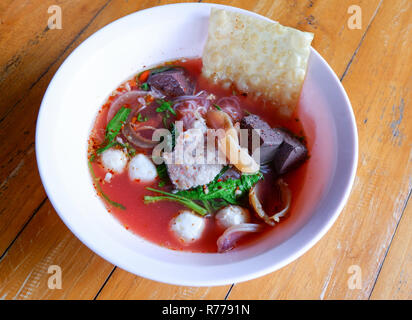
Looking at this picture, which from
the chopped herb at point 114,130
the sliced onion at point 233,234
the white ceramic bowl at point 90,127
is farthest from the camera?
the chopped herb at point 114,130

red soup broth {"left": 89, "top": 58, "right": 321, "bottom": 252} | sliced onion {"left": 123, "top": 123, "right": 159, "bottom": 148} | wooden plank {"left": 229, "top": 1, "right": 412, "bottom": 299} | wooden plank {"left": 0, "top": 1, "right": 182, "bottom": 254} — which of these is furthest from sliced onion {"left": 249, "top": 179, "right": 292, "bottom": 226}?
wooden plank {"left": 0, "top": 1, "right": 182, "bottom": 254}

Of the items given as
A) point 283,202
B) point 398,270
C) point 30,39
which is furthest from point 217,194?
point 30,39

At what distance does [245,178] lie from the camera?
1.77m

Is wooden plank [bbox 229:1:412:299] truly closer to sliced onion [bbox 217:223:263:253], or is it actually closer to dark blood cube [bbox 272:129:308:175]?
sliced onion [bbox 217:223:263:253]

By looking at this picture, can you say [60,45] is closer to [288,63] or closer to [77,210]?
[77,210]

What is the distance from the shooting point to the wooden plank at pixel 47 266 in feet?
5.20

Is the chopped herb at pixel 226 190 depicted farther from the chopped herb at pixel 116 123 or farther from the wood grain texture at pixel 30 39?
the wood grain texture at pixel 30 39

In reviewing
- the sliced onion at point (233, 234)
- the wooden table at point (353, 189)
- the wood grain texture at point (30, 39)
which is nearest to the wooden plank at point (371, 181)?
the wooden table at point (353, 189)

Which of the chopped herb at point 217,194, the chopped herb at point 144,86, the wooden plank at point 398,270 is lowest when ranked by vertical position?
the wooden plank at point 398,270

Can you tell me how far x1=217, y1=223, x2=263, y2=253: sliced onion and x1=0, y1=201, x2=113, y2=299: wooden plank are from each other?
518mm

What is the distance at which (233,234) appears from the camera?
1.59 m

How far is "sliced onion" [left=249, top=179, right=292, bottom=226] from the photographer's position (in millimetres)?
1598

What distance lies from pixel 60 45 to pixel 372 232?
1947 mm

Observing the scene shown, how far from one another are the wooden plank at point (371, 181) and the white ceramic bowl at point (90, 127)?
34 cm
